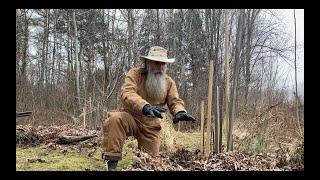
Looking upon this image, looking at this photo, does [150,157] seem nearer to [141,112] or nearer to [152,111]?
[141,112]

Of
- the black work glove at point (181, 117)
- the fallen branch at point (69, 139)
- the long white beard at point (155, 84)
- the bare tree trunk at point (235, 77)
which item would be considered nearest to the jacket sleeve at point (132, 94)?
the long white beard at point (155, 84)

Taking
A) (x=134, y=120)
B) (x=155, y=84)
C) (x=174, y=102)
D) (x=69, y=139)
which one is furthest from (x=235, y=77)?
(x=69, y=139)

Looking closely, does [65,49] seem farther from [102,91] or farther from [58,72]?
[102,91]

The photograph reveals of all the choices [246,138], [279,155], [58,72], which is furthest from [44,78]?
[279,155]

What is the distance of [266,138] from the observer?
526 centimetres

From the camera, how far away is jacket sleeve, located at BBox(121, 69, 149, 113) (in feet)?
12.3

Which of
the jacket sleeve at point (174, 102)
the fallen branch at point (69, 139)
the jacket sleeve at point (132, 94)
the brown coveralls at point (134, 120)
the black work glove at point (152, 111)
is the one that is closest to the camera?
the black work glove at point (152, 111)

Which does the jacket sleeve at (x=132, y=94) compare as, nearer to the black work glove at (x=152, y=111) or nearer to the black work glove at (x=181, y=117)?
the black work glove at (x=152, y=111)

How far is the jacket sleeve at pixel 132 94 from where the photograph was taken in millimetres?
3753

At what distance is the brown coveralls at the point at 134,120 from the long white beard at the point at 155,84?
0.19 feet

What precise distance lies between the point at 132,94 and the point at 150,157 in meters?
0.57

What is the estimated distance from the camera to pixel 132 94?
3.90m
